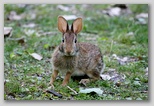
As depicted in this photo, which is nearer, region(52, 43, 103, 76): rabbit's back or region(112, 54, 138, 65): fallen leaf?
region(52, 43, 103, 76): rabbit's back

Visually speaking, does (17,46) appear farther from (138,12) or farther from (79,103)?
(138,12)

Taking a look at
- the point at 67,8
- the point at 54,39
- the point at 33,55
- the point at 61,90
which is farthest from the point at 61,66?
the point at 67,8

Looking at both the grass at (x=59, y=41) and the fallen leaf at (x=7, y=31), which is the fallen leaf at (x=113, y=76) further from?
the fallen leaf at (x=7, y=31)

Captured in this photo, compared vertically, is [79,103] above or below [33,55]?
below

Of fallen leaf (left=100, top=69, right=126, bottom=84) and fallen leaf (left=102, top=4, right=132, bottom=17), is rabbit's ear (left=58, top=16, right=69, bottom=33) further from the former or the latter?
fallen leaf (left=102, top=4, right=132, bottom=17)

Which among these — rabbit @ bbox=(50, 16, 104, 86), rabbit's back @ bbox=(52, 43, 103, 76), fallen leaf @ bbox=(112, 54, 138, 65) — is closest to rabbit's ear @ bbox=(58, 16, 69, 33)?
rabbit @ bbox=(50, 16, 104, 86)

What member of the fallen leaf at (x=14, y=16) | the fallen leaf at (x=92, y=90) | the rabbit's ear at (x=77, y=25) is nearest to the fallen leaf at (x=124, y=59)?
the fallen leaf at (x=92, y=90)
